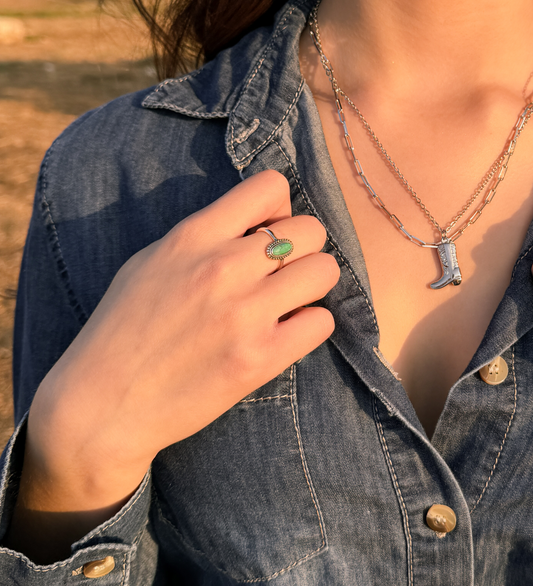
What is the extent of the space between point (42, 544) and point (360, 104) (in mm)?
1357

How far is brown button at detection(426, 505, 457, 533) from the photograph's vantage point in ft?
3.70

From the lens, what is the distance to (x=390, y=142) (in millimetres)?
1444

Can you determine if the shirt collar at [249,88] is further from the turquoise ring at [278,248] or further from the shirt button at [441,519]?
the shirt button at [441,519]

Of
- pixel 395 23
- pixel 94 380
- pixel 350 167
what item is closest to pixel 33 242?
pixel 94 380

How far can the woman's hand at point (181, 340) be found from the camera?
98 centimetres

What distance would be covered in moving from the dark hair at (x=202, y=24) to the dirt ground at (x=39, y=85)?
2.69m

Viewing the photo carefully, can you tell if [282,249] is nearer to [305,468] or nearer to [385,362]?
[385,362]

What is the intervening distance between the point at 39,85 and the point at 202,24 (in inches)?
314

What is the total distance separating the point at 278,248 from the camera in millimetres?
1025

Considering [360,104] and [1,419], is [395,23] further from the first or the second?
[1,419]

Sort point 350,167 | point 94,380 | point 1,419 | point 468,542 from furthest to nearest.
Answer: point 1,419
point 350,167
point 468,542
point 94,380

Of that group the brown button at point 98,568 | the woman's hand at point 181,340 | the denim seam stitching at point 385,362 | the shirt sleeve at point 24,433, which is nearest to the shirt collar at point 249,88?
the woman's hand at point 181,340

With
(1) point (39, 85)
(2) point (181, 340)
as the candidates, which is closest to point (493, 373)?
(2) point (181, 340)

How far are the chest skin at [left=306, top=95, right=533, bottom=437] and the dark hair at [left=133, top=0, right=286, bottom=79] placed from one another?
1.20ft
